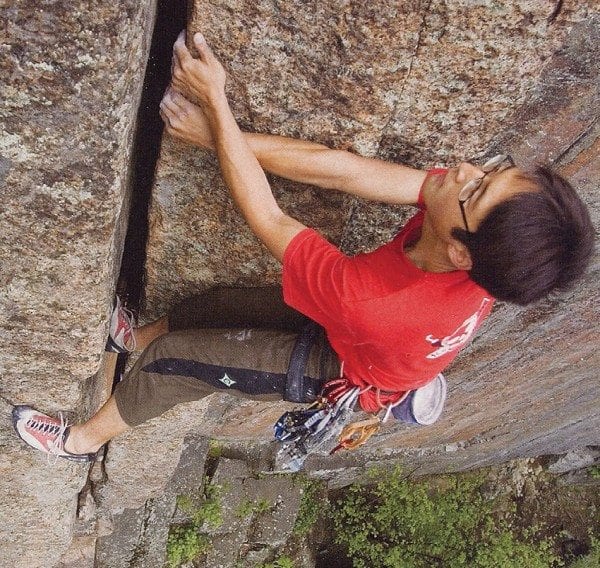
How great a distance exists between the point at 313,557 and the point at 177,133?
7804 millimetres

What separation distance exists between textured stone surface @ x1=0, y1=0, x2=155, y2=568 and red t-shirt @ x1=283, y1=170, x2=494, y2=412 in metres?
0.76

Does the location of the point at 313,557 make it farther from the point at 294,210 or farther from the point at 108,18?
the point at 108,18

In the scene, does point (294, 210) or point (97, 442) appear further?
point (97, 442)

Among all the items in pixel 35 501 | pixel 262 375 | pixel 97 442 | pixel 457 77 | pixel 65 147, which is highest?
pixel 457 77

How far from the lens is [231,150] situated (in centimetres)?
229

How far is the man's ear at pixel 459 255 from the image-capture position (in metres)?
2.14

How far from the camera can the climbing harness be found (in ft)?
10.00

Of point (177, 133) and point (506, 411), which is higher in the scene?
point (177, 133)

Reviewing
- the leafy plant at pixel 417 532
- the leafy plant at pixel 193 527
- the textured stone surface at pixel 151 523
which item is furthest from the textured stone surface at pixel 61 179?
the leafy plant at pixel 417 532

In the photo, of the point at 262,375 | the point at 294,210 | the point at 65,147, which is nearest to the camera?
the point at 65,147

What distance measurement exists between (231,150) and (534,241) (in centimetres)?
112

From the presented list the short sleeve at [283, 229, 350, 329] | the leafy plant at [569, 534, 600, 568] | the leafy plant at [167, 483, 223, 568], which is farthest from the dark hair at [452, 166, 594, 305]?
the leafy plant at [569, 534, 600, 568]

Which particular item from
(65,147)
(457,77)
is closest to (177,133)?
(65,147)

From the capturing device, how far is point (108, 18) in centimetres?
178
